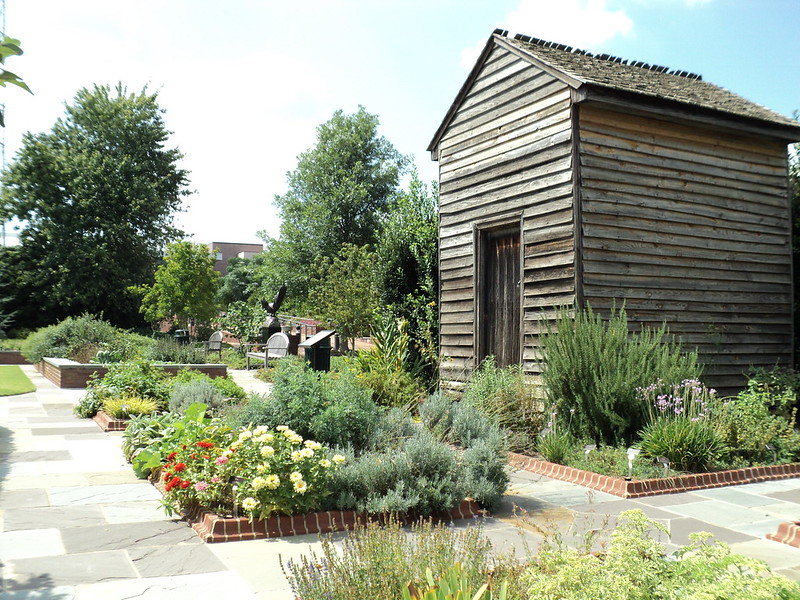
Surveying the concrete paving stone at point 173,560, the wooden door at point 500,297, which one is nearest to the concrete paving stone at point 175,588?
the concrete paving stone at point 173,560

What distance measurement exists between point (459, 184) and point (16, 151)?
26.3 metres

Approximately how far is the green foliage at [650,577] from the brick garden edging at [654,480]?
357 centimetres

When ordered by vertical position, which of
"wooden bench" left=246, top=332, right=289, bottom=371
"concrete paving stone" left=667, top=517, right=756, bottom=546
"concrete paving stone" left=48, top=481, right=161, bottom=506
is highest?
"wooden bench" left=246, top=332, right=289, bottom=371

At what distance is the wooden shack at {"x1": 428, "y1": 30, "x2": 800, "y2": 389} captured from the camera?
9.15 m

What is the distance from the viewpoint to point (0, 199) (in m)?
29.1

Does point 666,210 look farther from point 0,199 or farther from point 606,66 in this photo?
point 0,199

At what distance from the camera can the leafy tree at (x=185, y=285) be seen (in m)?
26.0

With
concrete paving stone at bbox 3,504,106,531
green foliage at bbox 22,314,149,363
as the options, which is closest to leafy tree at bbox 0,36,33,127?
concrete paving stone at bbox 3,504,106,531

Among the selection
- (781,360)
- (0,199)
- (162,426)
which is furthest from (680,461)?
(0,199)

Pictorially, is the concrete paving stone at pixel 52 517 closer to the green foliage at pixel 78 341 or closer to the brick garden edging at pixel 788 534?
the brick garden edging at pixel 788 534

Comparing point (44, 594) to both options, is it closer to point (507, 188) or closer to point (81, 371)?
point (507, 188)

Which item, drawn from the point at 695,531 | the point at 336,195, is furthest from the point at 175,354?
the point at 336,195

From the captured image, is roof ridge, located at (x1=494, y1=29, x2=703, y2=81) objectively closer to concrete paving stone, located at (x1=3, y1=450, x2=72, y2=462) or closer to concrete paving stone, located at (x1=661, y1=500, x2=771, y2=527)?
concrete paving stone, located at (x1=661, y1=500, x2=771, y2=527)

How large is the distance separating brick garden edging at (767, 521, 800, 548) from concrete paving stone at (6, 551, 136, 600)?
4.40 m
